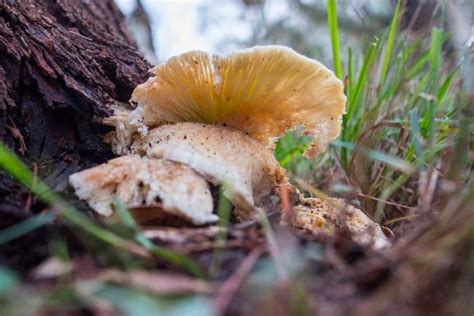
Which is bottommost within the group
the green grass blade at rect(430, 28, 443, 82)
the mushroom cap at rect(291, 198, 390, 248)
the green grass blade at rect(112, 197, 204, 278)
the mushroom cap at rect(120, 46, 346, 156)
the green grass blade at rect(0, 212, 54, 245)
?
the mushroom cap at rect(291, 198, 390, 248)

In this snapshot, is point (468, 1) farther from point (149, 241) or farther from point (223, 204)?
point (149, 241)

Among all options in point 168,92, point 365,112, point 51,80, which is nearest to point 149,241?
point 168,92

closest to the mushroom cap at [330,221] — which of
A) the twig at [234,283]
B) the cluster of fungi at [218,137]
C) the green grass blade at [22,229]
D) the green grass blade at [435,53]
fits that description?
the cluster of fungi at [218,137]

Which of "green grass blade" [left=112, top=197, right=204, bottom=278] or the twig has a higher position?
"green grass blade" [left=112, top=197, right=204, bottom=278]

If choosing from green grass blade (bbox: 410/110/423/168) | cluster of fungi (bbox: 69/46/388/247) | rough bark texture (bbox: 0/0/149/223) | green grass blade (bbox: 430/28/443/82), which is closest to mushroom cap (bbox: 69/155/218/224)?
cluster of fungi (bbox: 69/46/388/247)

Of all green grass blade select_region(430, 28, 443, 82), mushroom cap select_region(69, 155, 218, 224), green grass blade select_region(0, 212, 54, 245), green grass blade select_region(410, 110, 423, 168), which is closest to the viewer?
green grass blade select_region(0, 212, 54, 245)

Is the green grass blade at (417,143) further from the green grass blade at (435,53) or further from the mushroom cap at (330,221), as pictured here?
the green grass blade at (435,53)

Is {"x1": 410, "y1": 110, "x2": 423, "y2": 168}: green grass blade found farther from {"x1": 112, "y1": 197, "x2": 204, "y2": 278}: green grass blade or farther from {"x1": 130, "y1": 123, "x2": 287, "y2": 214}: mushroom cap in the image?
{"x1": 112, "y1": 197, "x2": 204, "y2": 278}: green grass blade
